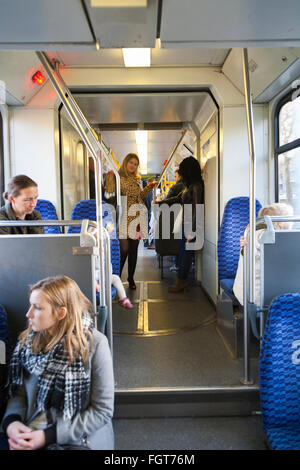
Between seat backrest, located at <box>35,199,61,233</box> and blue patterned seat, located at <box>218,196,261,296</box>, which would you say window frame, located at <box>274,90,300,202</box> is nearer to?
blue patterned seat, located at <box>218,196,261,296</box>

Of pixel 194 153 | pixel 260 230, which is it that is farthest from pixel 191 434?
pixel 194 153

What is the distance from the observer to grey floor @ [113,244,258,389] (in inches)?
94.4

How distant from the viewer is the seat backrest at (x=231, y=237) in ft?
10.8

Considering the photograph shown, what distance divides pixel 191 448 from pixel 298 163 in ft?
8.61

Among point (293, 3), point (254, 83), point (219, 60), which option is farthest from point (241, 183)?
point (293, 3)

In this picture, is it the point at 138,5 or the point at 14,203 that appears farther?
the point at 14,203

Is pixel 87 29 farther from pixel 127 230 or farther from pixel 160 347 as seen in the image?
pixel 127 230

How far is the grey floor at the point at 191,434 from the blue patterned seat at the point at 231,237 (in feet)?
4.66

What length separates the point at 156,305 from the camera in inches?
169

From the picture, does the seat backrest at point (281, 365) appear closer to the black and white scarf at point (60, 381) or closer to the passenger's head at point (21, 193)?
the black and white scarf at point (60, 381)

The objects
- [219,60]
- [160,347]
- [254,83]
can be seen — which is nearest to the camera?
[160,347]

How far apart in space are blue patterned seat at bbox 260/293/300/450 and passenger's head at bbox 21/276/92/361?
931mm

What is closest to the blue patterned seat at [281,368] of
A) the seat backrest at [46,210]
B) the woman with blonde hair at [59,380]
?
the woman with blonde hair at [59,380]

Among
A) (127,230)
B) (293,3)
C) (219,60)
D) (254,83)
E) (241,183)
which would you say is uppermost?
(219,60)
